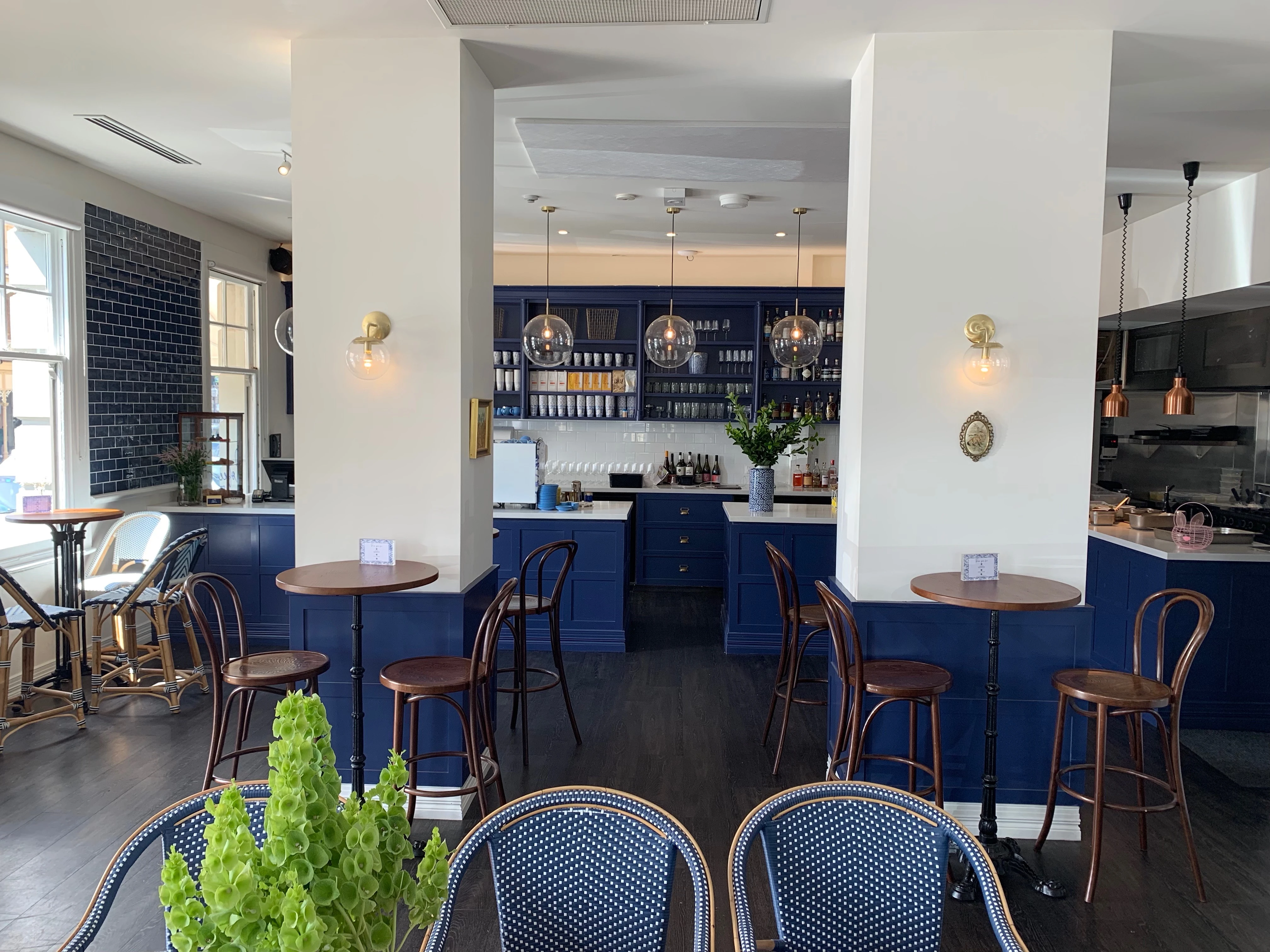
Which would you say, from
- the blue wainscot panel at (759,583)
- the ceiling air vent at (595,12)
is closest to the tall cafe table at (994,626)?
the ceiling air vent at (595,12)

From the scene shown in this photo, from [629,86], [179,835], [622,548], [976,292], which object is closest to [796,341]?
Result: [622,548]

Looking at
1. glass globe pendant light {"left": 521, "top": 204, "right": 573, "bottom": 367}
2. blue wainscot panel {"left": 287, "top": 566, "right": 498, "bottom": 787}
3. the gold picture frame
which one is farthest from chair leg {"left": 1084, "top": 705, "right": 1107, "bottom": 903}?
glass globe pendant light {"left": 521, "top": 204, "right": 573, "bottom": 367}

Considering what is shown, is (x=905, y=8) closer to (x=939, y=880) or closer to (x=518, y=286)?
(x=939, y=880)

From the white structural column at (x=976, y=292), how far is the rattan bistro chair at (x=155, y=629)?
3.71 meters

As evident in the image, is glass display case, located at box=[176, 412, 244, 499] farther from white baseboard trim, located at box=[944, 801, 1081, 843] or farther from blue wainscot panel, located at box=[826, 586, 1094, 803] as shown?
white baseboard trim, located at box=[944, 801, 1081, 843]

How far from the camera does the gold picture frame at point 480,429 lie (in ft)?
12.3

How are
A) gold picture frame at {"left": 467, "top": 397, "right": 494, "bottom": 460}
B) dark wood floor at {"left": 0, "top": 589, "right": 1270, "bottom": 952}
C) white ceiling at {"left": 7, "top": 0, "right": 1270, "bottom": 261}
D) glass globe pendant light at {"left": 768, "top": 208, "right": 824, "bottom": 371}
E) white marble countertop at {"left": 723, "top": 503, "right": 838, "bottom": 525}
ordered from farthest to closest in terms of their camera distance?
glass globe pendant light at {"left": 768, "top": 208, "right": 824, "bottom": 371}
white marble countertop at {"left": 723, "top": 503, "right": 838, "bottom": 525}
gold picture frame at {"left": 467, "top": 397, "right": 494, "bottom": 460}
white ceiling at {"left": 7, "top": 0, "right": 1270, "bottom": 261}
dark wood floor at {"left": 0, "top": 589, "right": 1270, "bottom": 952}

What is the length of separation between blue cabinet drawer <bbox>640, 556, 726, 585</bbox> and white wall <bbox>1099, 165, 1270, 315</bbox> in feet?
12.5

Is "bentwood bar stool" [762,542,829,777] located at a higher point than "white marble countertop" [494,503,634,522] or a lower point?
lower

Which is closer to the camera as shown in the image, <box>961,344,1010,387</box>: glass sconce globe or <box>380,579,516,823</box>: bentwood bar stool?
<box>380,579,516,823</box>: bentwood bar stool

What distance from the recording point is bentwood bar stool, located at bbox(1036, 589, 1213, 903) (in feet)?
9.95

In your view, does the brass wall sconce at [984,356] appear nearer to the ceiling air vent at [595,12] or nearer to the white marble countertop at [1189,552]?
the ceiling air vent at [595,12]

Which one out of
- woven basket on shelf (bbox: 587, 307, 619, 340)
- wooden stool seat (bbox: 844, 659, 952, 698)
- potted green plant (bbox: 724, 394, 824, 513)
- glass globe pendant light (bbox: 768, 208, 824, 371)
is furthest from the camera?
woven basket on shelf (bbox: 587, 307, 619, 340)

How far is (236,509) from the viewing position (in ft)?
19.9
